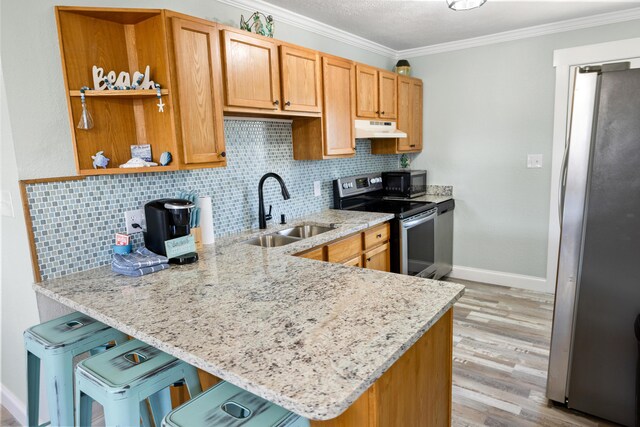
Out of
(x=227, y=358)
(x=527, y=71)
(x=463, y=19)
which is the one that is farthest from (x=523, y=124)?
(x=227, y=358)

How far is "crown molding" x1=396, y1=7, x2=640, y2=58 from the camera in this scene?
10.3 feet

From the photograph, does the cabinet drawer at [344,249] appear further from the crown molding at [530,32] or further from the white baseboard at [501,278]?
the crown molding at [530,32]

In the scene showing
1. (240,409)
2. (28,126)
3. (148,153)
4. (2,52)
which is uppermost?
(2,52)

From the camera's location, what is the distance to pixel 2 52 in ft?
5.38

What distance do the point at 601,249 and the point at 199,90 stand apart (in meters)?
2.13

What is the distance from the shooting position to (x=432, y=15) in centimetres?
303

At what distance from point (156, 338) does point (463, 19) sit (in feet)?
10.7

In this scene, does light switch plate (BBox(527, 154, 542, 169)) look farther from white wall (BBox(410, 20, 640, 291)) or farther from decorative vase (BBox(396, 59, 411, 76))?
decorative vase (BBox(396, 59, 411, 76))

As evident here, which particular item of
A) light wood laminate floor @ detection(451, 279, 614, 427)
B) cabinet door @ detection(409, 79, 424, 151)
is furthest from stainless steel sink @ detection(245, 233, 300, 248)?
cabinet door @ detection(409, 79, 424, 151)

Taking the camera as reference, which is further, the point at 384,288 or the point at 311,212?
the point at 311,212

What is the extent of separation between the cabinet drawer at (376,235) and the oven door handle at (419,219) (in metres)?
0.18

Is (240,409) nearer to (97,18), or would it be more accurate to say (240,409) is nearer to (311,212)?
(97,18)

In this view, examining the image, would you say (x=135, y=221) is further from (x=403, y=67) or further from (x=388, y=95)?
(x=403, y=67)

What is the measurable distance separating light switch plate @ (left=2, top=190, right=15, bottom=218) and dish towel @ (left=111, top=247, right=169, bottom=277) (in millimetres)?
503
